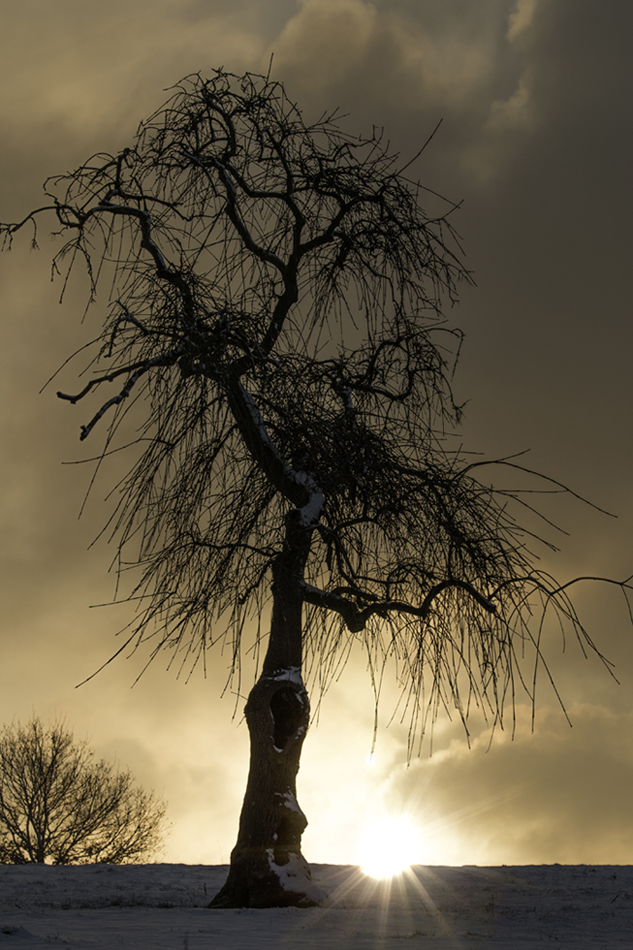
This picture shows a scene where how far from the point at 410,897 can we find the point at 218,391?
5.79m

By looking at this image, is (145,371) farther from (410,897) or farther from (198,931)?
(410,897)

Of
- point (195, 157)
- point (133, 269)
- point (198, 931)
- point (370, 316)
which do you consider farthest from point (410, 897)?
point (195, 157)

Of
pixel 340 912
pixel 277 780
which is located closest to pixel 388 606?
pixel 277 780

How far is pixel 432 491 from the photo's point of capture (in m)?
5.63

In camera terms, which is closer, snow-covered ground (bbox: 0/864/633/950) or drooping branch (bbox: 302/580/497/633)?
snow-covered ground (bbox: 0/864/633/950)

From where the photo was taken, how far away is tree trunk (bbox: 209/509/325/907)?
20.0 ft

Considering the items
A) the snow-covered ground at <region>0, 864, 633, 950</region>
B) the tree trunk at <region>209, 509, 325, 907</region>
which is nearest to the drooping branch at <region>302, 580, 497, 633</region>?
the tree trunk at <region>209, 509, 325, 907</region>

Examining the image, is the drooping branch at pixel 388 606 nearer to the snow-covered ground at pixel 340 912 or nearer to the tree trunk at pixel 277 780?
the tree trunk at pixel 277 780

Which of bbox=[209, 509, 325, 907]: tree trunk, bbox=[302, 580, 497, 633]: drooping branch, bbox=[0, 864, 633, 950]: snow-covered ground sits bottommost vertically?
bbox=[0, 864, 633, 950]: snow-covered ground

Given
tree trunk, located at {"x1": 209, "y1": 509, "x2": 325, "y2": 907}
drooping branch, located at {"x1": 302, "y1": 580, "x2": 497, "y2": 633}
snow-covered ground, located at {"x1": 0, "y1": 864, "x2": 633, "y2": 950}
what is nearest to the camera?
snow-covered ground, located at {"x1": 0, "y1": 864, "x2": 633, "y2": 950}

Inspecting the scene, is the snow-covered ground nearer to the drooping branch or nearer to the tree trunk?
the tree trunk

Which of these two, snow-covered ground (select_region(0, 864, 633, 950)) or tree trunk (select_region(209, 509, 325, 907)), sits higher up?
tree trunk (select_region(209, 509, 325, 907))

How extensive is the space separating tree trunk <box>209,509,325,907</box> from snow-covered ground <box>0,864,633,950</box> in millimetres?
251

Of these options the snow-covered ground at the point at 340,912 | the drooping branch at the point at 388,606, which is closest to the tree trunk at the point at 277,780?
the snow-covered ground at the point at 340,912
